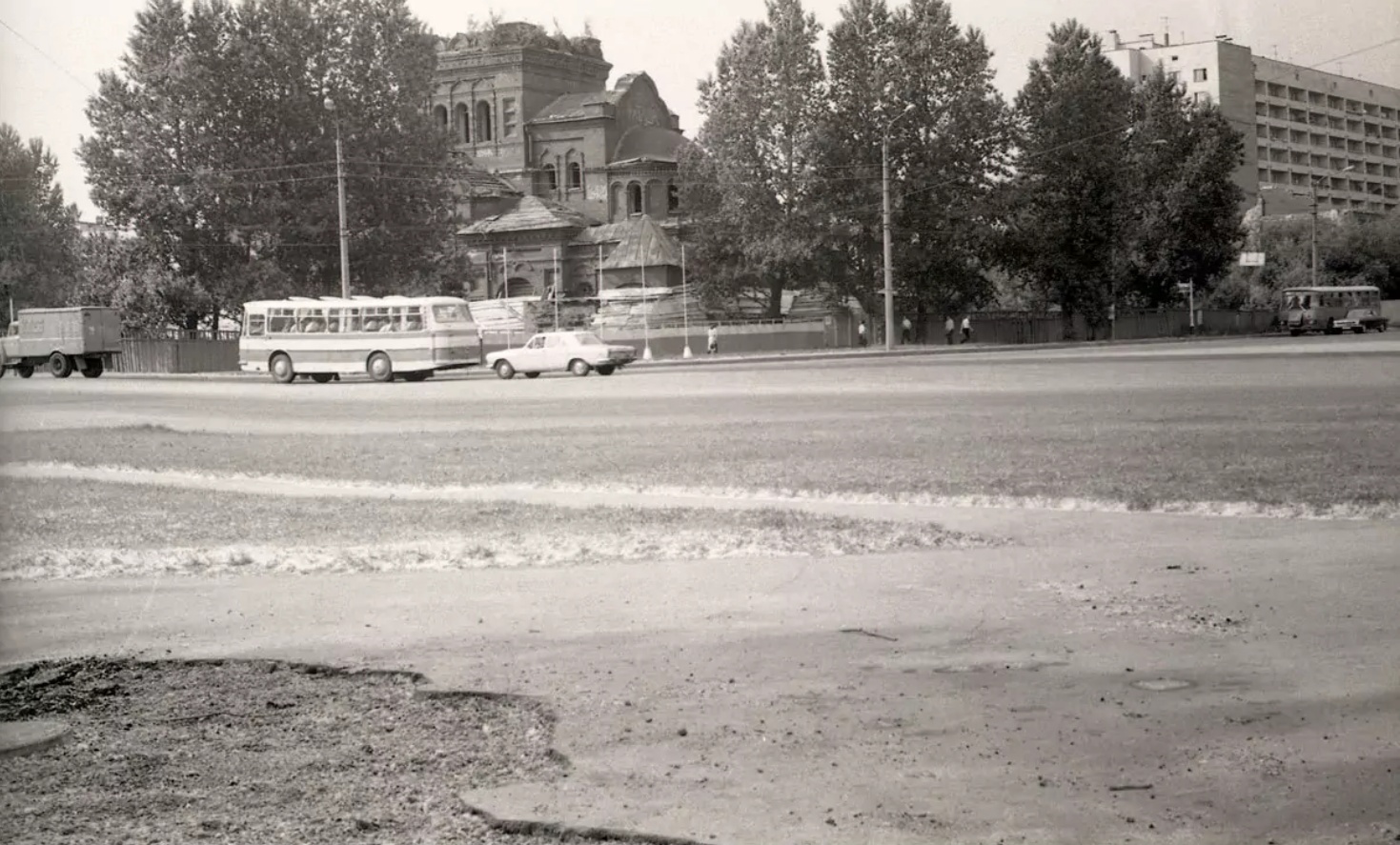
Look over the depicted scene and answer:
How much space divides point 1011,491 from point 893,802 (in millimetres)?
6960

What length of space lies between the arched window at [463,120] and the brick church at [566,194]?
65 mm

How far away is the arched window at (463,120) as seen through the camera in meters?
34.1

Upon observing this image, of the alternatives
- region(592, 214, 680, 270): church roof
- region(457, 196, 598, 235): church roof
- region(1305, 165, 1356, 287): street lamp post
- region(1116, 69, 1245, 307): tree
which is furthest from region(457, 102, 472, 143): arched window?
region(1116, 69, 1245, 307): tree

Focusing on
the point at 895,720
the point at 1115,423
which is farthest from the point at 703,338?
the point at 895,720

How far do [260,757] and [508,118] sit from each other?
26.7 m

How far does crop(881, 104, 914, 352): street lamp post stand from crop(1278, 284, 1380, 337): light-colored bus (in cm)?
1254

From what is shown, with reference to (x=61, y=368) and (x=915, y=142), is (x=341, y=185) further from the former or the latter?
(x=915, y=142)

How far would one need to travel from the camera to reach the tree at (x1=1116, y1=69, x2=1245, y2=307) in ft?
162

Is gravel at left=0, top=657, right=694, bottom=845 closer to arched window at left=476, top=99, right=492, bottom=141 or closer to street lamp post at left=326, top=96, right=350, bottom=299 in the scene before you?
street lamp post at left=326, top=96, right=350, bottom=299

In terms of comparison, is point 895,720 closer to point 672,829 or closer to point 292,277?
point 672,829

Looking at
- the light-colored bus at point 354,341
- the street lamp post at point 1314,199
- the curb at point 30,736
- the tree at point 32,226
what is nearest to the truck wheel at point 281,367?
the light-colored bus at point 354,341

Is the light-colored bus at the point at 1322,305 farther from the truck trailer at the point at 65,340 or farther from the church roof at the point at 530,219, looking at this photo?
the truck trailer at the point at 65,340

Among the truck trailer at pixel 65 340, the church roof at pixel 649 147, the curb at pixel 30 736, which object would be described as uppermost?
the church roof at pixel 649 147

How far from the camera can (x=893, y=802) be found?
394 cm
